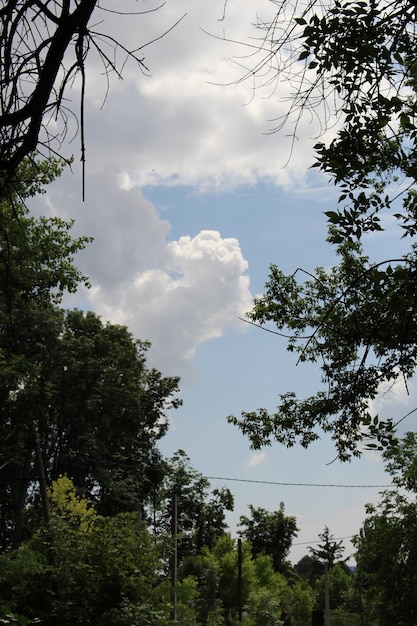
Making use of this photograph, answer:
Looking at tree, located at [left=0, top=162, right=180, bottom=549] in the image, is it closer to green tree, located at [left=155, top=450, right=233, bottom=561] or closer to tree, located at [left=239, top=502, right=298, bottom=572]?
green tree, located at [left=155, top=450, right=233, bottom=561]

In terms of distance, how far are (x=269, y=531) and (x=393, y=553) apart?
42670 millimetres

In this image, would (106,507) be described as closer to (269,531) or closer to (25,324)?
(25,324)

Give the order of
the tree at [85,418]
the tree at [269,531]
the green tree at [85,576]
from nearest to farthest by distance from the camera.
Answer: the green tree at [85,576] < the tree at [85,418] < the tree at [269,531]

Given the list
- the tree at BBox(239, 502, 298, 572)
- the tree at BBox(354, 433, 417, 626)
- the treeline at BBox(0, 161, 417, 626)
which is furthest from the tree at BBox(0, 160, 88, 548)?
the tree at BBox(239, 502, 298, 572)

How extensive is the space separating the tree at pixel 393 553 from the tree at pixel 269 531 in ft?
132

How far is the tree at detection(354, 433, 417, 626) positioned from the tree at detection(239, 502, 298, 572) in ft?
132

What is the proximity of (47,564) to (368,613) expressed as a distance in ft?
36.1

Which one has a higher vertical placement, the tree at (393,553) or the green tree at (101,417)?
the green tree at (101,417)

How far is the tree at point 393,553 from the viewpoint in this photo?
24094 millimetres

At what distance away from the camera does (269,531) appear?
66875mm

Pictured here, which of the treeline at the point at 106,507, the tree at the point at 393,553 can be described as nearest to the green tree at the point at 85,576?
the treeline at the point at 106,507

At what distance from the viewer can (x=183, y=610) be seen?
35938 mm

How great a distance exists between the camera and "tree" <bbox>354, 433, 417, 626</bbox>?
79.0ft

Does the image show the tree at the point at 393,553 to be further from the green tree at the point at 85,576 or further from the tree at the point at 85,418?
the tree at the point at 85,418
